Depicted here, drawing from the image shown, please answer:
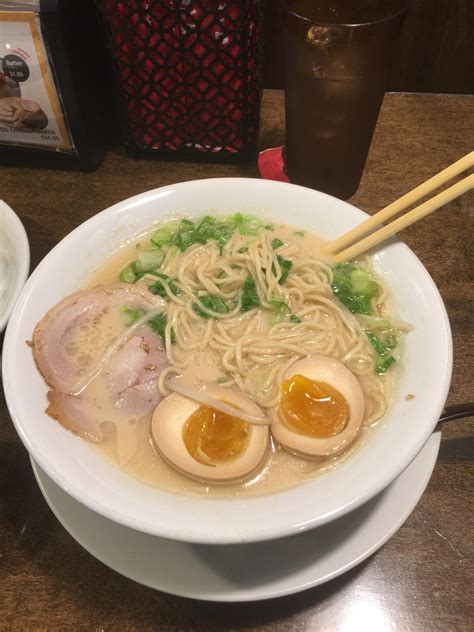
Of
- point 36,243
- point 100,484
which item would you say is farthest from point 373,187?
point 100,484

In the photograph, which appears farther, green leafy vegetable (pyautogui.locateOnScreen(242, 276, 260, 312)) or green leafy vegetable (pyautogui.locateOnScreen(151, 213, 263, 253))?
green leafy vegetable (pyautogui.locateOnScreen(151, 213, 263, 253))

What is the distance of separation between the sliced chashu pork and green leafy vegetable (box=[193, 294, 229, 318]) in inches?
4.8

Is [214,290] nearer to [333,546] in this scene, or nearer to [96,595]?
[333,546]

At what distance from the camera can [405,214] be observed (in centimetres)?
151

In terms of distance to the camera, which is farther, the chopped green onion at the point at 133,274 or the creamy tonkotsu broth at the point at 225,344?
the chopped green onion at the point at 133,274

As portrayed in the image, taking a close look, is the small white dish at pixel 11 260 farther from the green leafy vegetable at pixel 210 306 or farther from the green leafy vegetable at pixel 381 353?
the green leafy vegetable at pixel 381 353

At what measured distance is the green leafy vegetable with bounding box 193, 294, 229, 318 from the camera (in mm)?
1557

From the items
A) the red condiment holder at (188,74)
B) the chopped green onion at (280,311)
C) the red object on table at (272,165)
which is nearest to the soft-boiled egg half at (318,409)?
the chopped green onion at (280,311)

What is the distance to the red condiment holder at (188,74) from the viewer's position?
1.87m

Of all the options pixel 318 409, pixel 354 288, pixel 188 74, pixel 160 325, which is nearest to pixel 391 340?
pixel 354 288

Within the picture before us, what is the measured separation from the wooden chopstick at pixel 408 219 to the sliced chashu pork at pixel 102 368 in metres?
0.63

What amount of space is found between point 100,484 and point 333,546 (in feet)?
1.98

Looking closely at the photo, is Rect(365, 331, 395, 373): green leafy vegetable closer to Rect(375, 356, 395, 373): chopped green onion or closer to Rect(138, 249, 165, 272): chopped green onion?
Rect(375, 356, 395, 373): chopped green onion

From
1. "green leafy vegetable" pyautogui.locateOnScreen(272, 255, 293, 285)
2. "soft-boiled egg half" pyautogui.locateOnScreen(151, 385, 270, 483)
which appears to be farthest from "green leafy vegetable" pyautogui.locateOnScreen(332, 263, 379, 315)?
"soft-boiled egg half" pyautogui.locateOnScreen(151, 385, 270, 483)
